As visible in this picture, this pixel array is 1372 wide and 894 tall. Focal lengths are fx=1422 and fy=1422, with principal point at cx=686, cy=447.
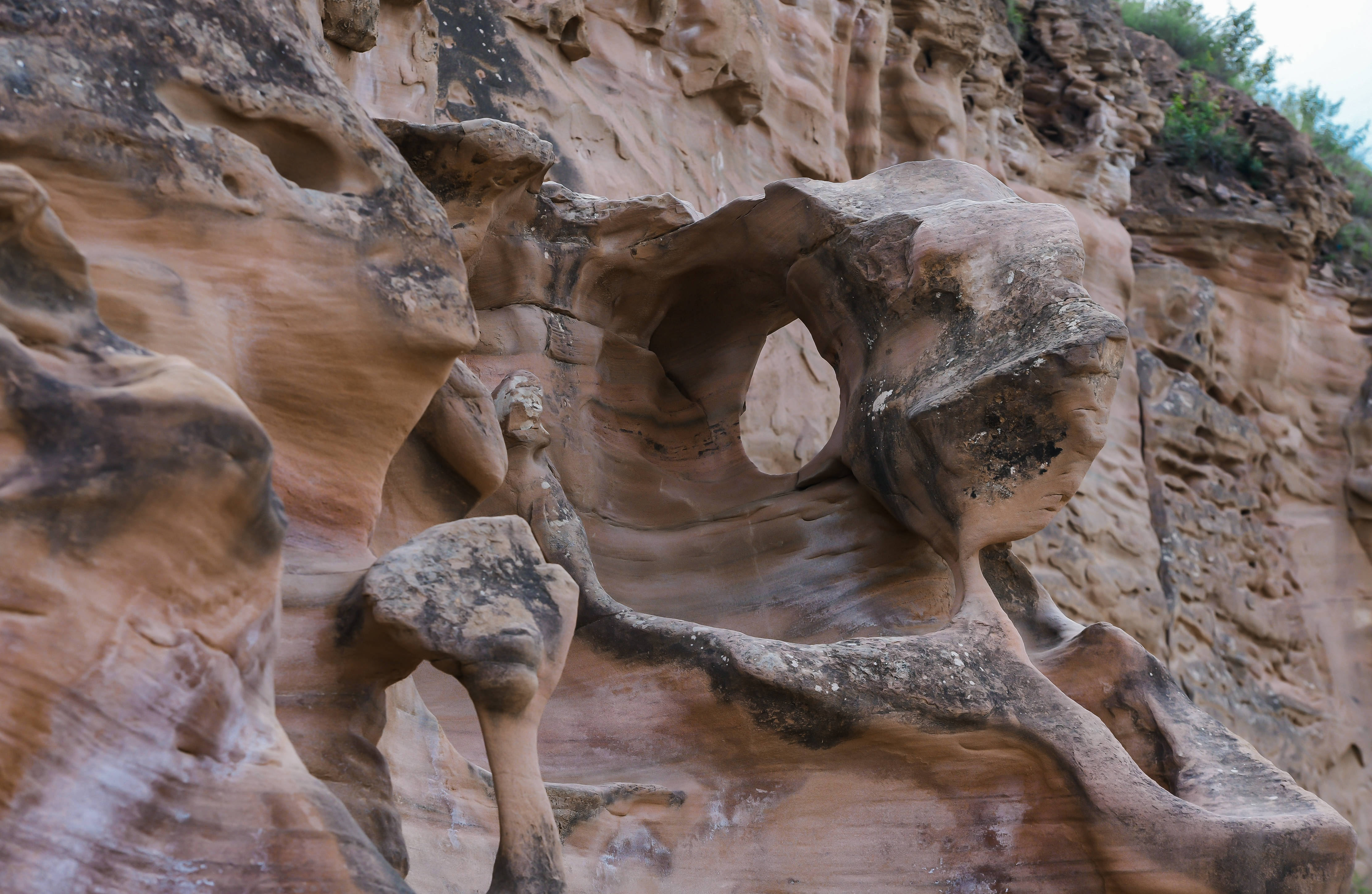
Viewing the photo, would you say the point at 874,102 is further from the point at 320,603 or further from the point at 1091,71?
the point at 320,603

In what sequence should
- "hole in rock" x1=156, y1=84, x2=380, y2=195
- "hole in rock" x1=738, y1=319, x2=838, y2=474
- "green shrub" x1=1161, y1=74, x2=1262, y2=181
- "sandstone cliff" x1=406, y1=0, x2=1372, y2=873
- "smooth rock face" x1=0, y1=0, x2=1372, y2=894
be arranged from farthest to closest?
1. "green shrub" x1=1161, y1=74, x2=1262, y2=181
2. "sandstone cliff" x1=406, y1=0, x2=1372, y2=873
3. "hole in rock" x1=738, y1=319, x2=838, y2=474
4. "hole in rock" x1=156, y1=84, x2=380, y2=195
5. "smooth rock face" x1=0, y1=0, x2=1372, y2=894

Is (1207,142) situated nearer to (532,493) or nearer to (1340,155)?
(1340,155)

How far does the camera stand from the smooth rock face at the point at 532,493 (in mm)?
1425

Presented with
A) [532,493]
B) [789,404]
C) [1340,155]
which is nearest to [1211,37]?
[1340,155]

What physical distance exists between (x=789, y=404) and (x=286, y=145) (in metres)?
2.97

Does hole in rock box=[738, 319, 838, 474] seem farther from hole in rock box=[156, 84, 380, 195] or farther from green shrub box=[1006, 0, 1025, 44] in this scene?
green shrub box=[1006, 0, 1025, 44]

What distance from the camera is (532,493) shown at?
3.00 meters

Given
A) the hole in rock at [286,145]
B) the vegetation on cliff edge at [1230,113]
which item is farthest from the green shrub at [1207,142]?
the hole in rock at [286,145]

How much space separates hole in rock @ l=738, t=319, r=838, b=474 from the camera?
15.4 ft

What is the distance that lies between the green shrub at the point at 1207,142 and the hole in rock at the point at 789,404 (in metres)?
3.47

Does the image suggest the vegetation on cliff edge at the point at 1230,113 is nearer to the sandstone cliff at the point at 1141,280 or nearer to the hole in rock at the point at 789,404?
the sandstone cliff at the point at 1141,280

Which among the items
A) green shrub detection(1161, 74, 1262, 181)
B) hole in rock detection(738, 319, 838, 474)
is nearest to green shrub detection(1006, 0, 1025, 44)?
green shrub detection(1161, 74, 1262, 181)

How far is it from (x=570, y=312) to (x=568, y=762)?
1169 mm

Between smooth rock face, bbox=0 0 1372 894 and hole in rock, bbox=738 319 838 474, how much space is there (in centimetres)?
2
